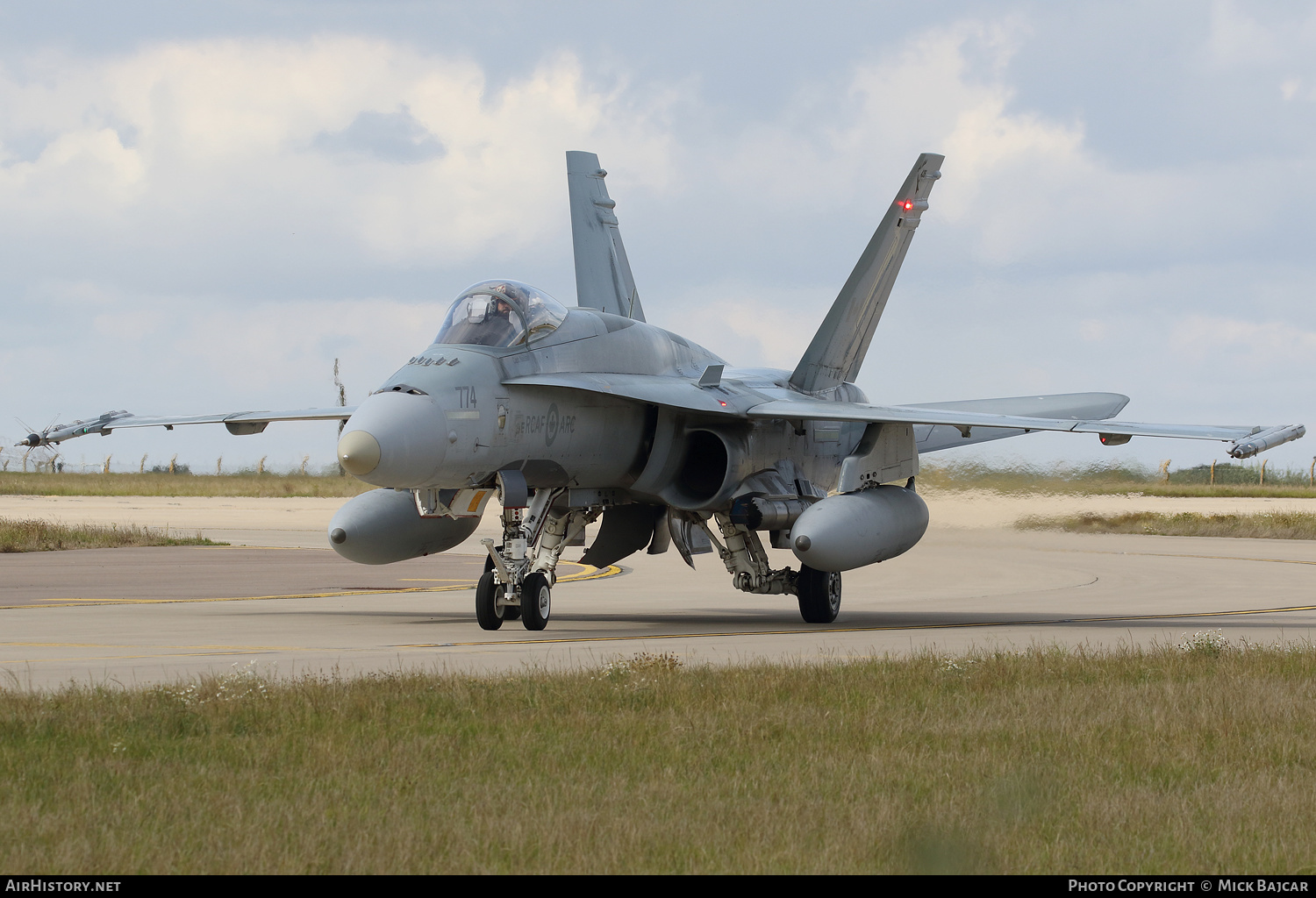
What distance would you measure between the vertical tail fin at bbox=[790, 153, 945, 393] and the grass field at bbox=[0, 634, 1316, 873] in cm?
940

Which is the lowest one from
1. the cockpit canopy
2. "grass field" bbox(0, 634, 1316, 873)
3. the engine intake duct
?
"grass field" bbox(0, 634, 1316, 873)

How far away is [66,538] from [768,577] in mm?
19142

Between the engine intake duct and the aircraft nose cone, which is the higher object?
the aircraft nose cone

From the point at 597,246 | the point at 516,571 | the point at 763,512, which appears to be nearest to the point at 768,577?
the point at 763,512

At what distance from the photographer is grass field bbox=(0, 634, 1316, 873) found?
543cm

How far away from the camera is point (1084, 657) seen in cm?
1180

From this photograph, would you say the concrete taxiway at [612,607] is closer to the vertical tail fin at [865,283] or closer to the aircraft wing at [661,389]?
the aircraft wing at [661,389]

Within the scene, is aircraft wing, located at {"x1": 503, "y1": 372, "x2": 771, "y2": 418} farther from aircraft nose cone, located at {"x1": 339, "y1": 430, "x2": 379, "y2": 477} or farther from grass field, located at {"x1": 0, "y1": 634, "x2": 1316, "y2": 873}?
grass field, located at {"x1": 0, "y1": 634, "x2": 1316, "y2": 873}

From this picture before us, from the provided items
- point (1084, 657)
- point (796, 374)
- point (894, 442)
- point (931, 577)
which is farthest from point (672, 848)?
point (931, 577)

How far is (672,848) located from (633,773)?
153 cm

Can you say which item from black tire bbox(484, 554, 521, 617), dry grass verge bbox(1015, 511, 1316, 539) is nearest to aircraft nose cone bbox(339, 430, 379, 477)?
black tire bbox(484, 554, 521, 617)

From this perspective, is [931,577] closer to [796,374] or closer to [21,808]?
[796,374]

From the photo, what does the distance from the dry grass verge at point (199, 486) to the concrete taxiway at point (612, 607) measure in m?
32.2

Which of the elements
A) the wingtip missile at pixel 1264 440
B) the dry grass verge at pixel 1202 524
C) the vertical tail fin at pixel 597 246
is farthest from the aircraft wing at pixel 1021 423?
the dry grass verge at pixel 1202 524
